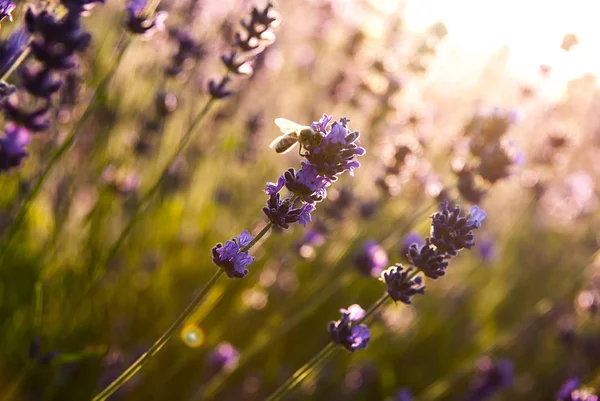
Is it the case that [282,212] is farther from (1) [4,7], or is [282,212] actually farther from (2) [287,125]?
(1) [4,7]

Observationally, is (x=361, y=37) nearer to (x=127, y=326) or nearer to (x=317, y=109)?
(x=317, y=109)

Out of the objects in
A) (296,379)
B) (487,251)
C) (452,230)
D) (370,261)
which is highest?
(452,230)

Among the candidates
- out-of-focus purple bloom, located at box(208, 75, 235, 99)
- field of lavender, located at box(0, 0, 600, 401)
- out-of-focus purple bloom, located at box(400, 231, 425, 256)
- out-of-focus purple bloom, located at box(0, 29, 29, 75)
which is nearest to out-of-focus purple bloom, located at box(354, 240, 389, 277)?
field of lavender, located at box(0, 0, 600, 401)

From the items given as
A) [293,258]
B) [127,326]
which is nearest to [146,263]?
[127,326]

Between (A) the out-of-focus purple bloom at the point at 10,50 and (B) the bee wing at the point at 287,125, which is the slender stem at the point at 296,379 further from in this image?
(A) the out-of-focus purple bloom at the point at 10,50

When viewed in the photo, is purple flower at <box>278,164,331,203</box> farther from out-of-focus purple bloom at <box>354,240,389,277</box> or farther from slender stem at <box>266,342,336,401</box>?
out-of-focus purple bloom at <box>354,240,389,277</box>

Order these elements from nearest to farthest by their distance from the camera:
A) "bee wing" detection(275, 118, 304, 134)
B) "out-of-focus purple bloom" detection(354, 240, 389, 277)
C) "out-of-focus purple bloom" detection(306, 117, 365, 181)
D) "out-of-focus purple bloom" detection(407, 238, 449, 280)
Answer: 1. "out-of-focus purple bloom" detection(306, 117, 365, 181)
2. "out-of-focus purple bloom" detection(407, 238, 449, 280)
3. "bee wing" detection(275, 118, 304, 134)
4. "out-of-focus purple bloom" detection(354, 240, 389, 277)

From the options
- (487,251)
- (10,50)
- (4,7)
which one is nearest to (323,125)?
(4,7)

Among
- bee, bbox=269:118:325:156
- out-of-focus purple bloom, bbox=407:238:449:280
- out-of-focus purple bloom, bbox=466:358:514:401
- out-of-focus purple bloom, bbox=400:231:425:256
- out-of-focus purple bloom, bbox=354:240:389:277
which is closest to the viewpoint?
bee, bbox=269:118:325:156
